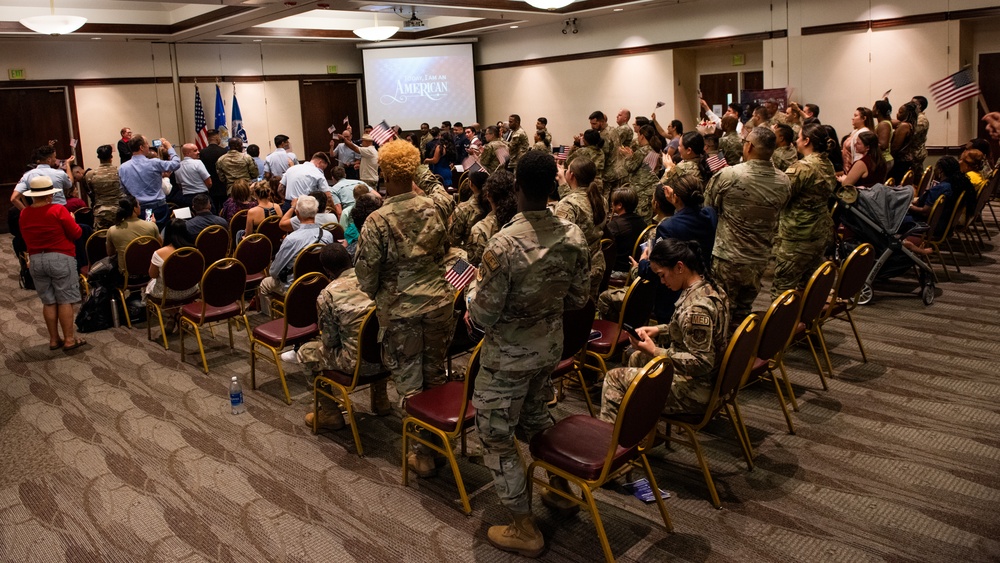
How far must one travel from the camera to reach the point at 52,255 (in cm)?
620

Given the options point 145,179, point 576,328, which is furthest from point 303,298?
point 145,179

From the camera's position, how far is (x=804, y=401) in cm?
471

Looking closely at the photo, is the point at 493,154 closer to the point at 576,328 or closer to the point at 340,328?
the point at 340,328

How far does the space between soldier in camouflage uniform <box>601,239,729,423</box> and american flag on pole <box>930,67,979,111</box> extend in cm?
796

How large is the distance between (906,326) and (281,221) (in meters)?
5.27

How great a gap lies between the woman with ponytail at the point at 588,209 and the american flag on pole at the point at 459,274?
1086mm

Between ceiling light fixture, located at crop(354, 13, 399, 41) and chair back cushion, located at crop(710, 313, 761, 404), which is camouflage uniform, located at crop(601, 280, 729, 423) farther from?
ceiling light fixture, located at crop(354, 13, 399, 41)

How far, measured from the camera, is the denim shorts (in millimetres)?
6172

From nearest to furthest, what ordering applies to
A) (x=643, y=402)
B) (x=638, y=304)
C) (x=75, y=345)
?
(x=643, y=402)
(x=638, y=304)
(x=75, y=345)

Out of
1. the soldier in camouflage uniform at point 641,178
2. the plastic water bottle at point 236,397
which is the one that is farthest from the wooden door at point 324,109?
the plastic water bottle at point 236,397

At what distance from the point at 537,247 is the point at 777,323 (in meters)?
1.64

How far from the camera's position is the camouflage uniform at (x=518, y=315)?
9.53 feet

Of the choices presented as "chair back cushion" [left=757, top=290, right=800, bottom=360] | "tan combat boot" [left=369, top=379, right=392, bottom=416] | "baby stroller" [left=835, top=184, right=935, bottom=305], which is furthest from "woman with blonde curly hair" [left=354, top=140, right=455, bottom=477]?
"baby stroller" [left=835, top=184, right=935, bottom=305]

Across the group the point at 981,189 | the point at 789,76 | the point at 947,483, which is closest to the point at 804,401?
the point at 947,483
